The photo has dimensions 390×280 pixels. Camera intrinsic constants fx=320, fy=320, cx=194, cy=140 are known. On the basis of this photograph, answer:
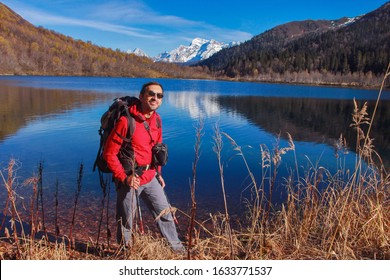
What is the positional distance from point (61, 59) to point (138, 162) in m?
126

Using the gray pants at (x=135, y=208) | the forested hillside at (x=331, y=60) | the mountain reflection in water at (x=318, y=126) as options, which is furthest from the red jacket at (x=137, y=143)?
the forested hillside at (x=331, y=60)

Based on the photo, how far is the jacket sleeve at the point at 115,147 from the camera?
312 cm

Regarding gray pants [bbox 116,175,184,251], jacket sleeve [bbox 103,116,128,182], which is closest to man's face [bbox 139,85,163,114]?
jacket sleeve [bbox 103,116,128,182]

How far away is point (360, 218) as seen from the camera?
3.38 m

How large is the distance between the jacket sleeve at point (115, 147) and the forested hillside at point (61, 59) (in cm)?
9297

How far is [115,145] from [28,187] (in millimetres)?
4520

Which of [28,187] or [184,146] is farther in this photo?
[184,146]

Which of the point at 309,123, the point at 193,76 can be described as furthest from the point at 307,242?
the point at 193,76

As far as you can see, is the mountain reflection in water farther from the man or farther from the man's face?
the man's face

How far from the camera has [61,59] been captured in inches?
4574

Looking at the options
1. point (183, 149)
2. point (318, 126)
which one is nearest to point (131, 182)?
point (183, 149)

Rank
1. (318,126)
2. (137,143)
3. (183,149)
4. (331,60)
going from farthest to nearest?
(331,60) → (318,126) → (183,149) → (137,143)

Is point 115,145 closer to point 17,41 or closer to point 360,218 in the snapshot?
point 360,218

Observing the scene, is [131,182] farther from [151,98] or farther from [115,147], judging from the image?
[151,98]
